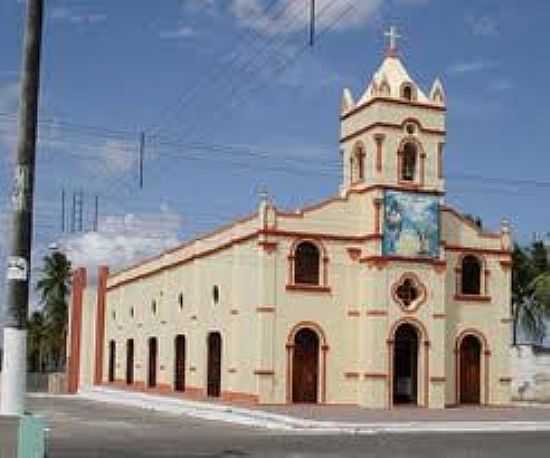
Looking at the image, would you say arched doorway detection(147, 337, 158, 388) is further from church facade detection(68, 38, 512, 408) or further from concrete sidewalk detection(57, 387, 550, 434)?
concrete sidewalk detection(57, 387, 550, 434)

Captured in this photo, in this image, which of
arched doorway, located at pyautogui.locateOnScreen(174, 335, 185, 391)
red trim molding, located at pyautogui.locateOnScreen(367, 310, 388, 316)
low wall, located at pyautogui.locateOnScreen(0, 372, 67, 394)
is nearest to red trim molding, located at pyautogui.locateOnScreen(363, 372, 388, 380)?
red trim molding, located at pyautogui.locateOnScreen(367, 310, 388, 316)

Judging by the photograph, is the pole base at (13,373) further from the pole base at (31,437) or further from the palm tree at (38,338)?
the palm tree at (38,338)

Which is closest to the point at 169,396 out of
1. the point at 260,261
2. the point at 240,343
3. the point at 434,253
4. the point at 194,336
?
the point at 194,336

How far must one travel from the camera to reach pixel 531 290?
2430 inches

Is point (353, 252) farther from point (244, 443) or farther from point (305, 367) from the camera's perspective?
point (244, 443)

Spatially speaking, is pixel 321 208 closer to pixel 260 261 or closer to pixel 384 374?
pixel 260 261

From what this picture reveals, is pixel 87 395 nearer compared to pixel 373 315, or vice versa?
pixel 373 315

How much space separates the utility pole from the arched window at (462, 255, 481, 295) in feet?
119

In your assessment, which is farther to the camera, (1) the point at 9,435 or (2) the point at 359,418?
(2) the point at 359,418

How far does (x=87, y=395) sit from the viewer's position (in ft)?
202

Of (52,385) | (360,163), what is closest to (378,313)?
(360,163)

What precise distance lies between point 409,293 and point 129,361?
24.1 metres

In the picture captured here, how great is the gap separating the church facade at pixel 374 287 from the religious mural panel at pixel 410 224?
0.05 m

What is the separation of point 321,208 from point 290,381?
692 centimetres
